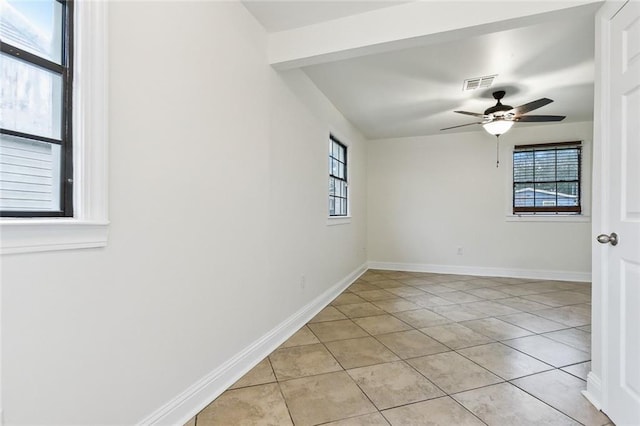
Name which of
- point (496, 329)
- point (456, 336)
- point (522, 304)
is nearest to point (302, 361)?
point (456, 336)

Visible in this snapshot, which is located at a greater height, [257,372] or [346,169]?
[346,169]

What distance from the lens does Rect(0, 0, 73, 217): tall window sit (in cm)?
93

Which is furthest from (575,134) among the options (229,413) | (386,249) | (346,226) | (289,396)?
(229,413)

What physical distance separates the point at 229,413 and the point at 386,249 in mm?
4432

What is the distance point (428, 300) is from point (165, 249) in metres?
3.17

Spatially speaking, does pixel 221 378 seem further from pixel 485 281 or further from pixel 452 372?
pixel 485 281

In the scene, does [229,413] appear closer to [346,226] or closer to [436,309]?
[436,309]

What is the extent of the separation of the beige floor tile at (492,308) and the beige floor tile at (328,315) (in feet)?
4.91

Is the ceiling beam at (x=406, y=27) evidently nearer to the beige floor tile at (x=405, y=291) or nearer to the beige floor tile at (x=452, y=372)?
the beige floor tile at (x=452, y=372)

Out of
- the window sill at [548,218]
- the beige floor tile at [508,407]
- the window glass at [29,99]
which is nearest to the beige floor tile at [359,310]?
the beige floor tile at [508,407]

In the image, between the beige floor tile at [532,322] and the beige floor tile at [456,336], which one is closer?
the beige floor tile at [456,336]

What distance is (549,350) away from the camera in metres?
2.36

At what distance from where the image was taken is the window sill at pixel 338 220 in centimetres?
373

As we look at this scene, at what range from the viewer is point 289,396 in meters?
1.75
